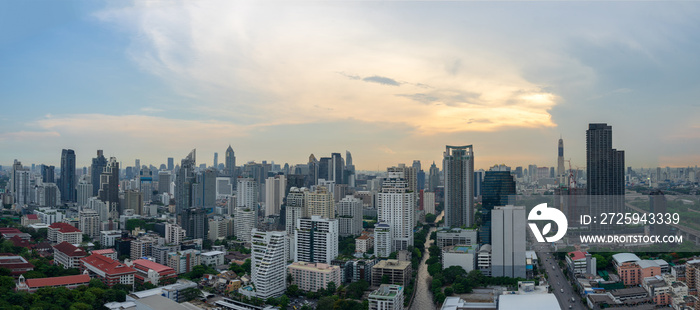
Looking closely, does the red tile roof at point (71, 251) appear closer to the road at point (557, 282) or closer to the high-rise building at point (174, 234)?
the high-rise building at point (174, 234)

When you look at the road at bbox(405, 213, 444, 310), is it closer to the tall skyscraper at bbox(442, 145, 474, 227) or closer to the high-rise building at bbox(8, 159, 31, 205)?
the tall skyscraper at bbox(442, 145, 474, 227)

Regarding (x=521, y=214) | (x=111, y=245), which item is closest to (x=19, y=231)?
(x=111, y=245)

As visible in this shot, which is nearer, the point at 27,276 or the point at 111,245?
the point at 27,276

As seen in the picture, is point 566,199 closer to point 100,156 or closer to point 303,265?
point 303,265

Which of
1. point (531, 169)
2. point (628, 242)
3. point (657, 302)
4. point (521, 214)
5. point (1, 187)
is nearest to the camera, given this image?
point (657, 302)

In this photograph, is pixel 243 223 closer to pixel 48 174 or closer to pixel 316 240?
pixel 316 240

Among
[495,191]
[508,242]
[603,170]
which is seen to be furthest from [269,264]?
[603,170]
